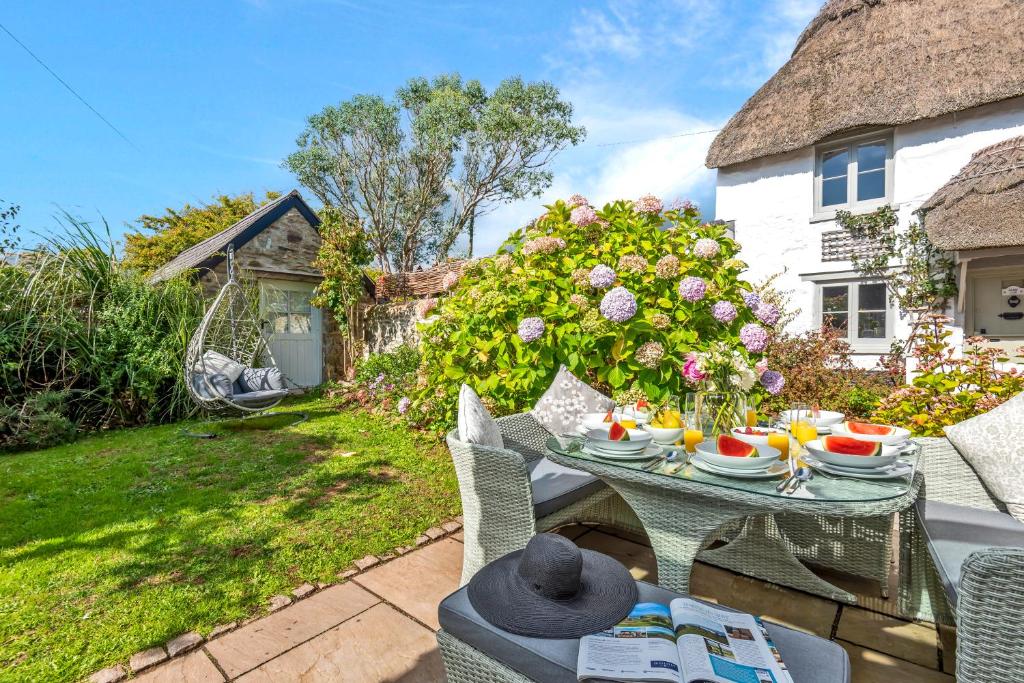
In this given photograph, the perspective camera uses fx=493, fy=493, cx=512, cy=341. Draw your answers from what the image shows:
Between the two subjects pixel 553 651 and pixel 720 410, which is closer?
pixel 553 651

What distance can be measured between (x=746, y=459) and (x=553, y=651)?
857mm

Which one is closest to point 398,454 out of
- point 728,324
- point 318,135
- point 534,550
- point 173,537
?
point 173,537

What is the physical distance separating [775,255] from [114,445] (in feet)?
30.7

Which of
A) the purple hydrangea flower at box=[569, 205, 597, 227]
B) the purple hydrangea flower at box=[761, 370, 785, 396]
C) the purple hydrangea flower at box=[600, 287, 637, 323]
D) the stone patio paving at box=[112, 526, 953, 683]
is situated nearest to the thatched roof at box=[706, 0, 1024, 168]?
the purple hydrangea flower at box=[569, 205, 597, 227]

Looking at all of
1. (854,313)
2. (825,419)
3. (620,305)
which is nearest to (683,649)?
(825,419)

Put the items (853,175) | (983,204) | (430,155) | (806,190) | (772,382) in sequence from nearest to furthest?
(772,382)
(983,204)
(853,175)
(806,190)
(430,155)

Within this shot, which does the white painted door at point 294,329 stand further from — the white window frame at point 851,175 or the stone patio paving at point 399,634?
the white window frame at point 851,175

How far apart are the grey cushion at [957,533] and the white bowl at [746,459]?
1.77 ft

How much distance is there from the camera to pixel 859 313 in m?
7.52

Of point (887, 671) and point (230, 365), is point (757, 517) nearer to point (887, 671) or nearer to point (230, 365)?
point (887, 671)

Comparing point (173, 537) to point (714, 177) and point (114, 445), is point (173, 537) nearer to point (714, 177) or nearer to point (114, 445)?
point (114, 445)

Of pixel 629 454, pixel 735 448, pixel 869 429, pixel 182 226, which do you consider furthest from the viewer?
pixel 182 226

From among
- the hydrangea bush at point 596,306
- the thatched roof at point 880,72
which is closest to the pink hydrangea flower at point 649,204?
the hydrangea bush at point 596,306

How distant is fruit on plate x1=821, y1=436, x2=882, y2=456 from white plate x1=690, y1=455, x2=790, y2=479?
0.16m
